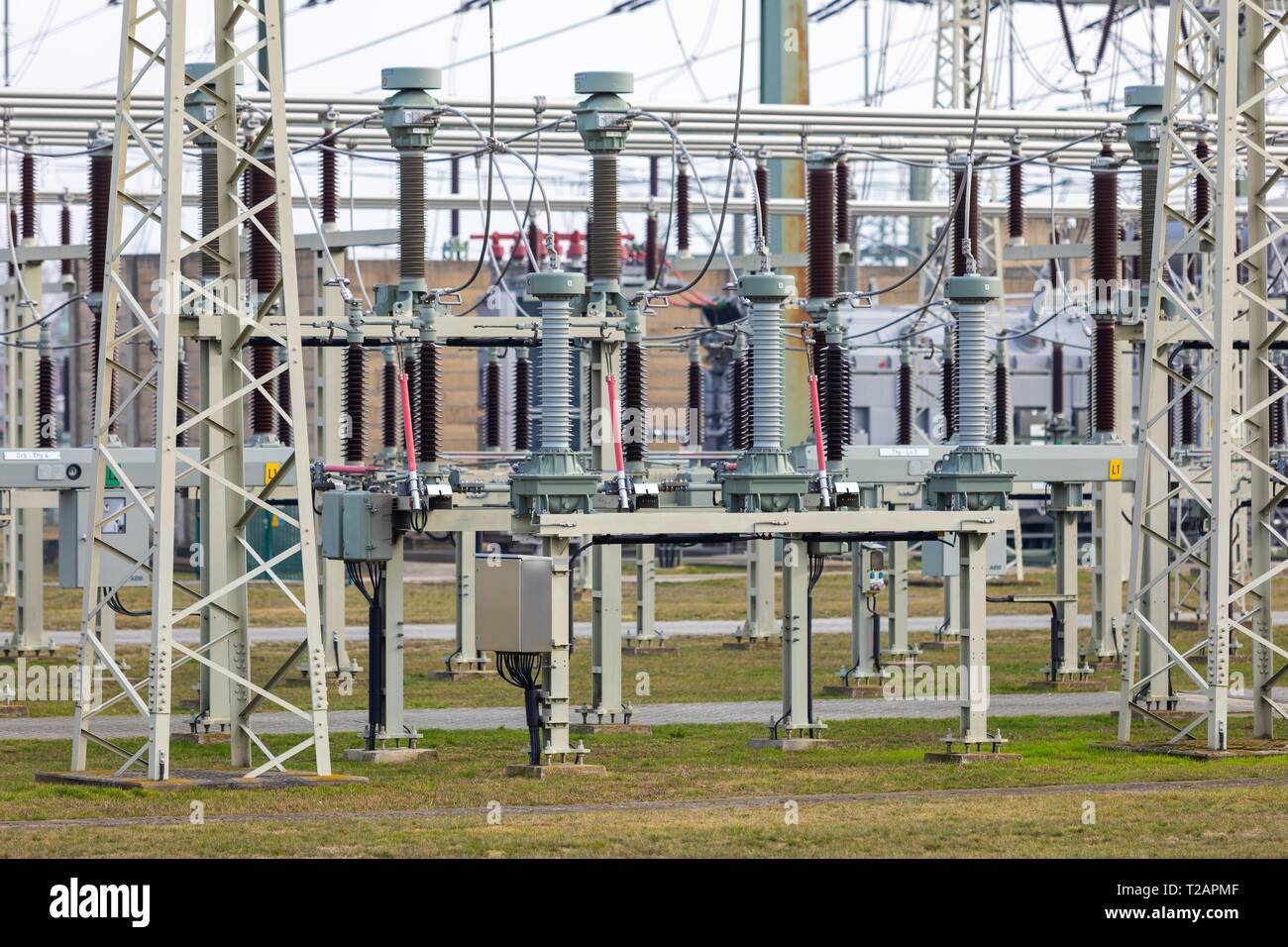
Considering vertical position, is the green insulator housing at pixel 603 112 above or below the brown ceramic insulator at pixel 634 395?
above

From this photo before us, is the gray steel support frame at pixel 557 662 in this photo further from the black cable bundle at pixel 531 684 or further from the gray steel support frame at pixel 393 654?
the gray steel support frame at pixel 393 654

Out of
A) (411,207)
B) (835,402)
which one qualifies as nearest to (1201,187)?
(835,402)

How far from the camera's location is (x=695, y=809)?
1792 centimetres

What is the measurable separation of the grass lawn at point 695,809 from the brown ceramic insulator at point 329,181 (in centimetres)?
845

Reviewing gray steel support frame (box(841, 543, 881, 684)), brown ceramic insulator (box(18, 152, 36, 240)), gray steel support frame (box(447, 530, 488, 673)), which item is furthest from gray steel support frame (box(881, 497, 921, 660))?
brown ceramic insulator (box(18, 152, 36, 240))

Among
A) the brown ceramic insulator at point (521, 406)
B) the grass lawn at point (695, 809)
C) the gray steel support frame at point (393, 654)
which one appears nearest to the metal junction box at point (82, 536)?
the grass lawn at point (695, 809)

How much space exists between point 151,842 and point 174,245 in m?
5.16

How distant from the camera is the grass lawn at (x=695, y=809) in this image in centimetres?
1566

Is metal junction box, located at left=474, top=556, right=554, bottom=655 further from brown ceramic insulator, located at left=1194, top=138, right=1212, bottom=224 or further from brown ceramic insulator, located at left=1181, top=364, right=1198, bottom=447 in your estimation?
brown ceramic insulator, located at left=1181, top=364, right=1198, bottom=447

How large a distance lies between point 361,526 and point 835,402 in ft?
18.9

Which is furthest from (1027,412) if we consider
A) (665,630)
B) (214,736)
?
(214,736)

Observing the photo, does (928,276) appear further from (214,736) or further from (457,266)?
(214,736)

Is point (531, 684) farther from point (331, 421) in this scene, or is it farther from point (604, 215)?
point (331, 421)

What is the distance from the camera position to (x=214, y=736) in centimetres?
2336
